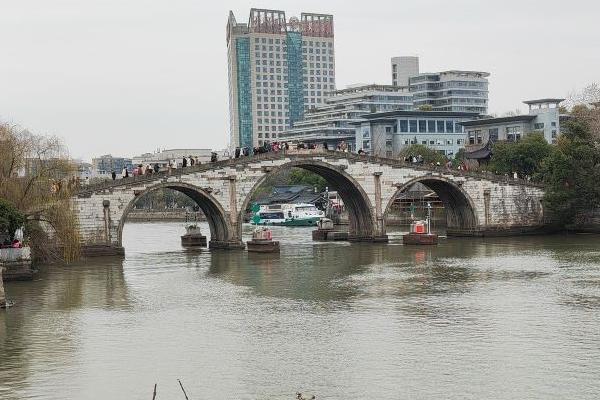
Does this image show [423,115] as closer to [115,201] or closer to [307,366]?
[115,201]

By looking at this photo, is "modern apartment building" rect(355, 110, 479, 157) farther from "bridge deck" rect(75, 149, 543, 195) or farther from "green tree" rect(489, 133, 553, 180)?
"bridge deck" rect(75, 149, 543, 195)

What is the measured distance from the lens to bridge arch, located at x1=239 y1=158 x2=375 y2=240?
5038 cm

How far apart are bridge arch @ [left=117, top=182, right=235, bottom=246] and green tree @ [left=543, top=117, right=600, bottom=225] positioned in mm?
18485

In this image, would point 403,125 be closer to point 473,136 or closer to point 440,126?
point 440,126

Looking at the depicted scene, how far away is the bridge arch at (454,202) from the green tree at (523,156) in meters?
13.8

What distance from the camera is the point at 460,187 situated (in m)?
54.6

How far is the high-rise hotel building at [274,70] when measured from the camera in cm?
15038

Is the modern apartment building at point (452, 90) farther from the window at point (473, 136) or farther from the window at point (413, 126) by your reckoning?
the window at point (473, 136)

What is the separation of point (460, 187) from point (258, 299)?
2709cm

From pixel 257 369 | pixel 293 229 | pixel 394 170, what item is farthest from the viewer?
pixel 293 229

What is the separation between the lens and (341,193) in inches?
2167

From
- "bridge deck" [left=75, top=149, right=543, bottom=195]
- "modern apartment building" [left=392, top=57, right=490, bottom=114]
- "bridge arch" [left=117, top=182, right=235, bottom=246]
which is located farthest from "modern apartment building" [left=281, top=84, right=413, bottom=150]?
"bridge arch" [left=117, top=182, right=235, bottom=246]

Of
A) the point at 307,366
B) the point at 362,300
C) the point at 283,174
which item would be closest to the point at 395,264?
the point at 362,300

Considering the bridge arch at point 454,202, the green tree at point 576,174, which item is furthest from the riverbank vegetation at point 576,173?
the bridge arch at point 454,202
